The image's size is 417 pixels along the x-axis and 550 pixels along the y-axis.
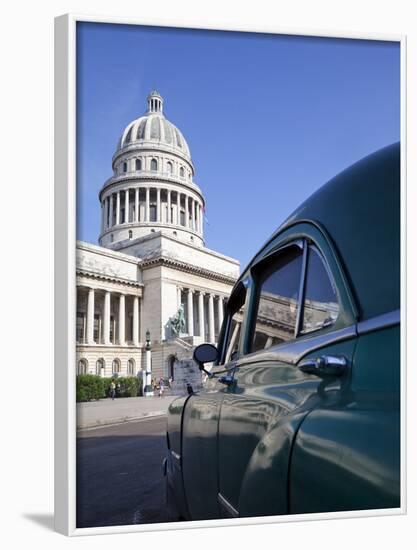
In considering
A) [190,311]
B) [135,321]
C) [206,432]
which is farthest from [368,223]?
[190,311]

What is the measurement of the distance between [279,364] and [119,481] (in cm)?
489

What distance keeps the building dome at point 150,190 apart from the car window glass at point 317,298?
47880 mm

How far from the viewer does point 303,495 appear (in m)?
1.78

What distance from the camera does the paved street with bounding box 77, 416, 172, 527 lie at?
4051mm

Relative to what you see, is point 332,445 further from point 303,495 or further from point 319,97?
point 319,97

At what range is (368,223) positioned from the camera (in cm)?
197

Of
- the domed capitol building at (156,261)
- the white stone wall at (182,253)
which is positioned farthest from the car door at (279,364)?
the white stone wall at (182,253)

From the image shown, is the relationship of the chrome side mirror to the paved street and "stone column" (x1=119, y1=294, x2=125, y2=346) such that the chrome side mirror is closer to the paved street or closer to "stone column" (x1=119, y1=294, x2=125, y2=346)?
the paved street

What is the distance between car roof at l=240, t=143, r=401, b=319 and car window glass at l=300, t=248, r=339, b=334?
0.39 feet

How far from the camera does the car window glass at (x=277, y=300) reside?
2369mm

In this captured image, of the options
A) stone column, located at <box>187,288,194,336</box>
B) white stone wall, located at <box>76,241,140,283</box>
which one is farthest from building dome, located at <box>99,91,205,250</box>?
white stone wall, located at <box>76,241,140,283</box>

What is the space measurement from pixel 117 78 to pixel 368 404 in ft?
14.0

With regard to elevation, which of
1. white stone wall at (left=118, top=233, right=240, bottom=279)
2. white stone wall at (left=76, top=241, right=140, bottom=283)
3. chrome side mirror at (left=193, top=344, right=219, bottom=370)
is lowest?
chrome side mirror at (left=193, top=344, right=219, bottom=370)

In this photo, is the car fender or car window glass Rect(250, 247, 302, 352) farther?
car window glass Rect(250, 247, 302, 352)
